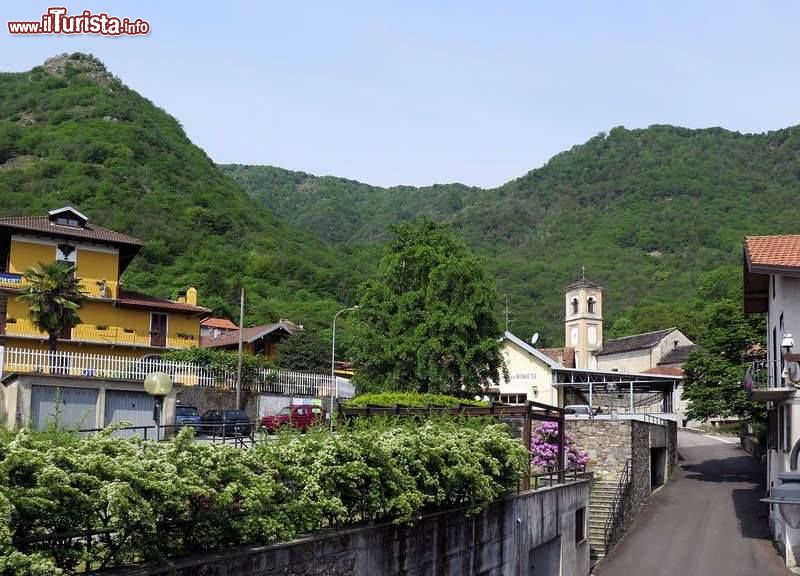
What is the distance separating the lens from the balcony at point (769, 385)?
26.4 meters

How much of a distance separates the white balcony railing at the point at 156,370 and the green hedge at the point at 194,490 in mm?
18514

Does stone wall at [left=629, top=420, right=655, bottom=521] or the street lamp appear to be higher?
the street lamp

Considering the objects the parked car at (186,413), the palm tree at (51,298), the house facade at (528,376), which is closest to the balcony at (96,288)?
the palm tree at (51,298)

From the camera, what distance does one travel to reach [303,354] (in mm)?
60781

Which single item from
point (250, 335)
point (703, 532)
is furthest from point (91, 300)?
point (703, 532)

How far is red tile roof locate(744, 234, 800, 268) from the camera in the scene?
27.1 meters

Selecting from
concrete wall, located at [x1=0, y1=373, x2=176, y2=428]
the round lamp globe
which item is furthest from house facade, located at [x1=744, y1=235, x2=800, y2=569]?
concrete wall, located at [x1=0, y1=373, x2=176, y2=428]

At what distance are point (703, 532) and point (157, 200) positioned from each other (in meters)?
75.2

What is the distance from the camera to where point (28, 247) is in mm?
46062

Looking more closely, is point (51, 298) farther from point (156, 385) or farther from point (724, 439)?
point (724, 439)

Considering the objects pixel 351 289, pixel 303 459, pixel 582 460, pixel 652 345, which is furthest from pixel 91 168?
pixel 303 459

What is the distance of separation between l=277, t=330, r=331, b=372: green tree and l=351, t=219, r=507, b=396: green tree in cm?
A: 2089

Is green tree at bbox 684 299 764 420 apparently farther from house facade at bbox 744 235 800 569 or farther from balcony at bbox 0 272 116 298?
balcony at bbox 0 272 116 298

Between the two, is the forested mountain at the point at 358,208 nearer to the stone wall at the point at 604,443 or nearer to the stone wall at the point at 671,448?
the stone wall at the point at 671,448
